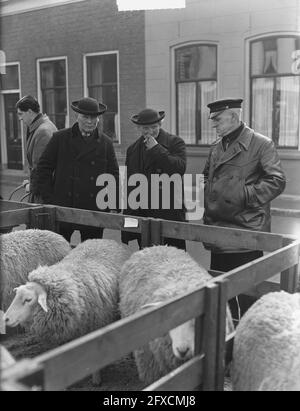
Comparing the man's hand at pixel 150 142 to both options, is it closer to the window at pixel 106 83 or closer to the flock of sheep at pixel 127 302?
the flock of sheep at pixel 127 302

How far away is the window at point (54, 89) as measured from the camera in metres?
14.2

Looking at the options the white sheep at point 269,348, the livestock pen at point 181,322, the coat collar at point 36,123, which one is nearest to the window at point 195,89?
the coat collar at point 36,123

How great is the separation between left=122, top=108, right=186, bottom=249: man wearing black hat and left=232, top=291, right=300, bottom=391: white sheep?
195 centimetres

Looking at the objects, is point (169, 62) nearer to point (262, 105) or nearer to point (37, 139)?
point (262, 105)

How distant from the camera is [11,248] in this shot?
4148 millimetres

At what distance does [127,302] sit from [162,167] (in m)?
1.74

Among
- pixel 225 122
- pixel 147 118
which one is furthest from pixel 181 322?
pixel 147 118

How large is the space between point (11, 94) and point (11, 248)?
12808 mm

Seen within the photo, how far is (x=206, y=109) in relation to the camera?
38.4 ft

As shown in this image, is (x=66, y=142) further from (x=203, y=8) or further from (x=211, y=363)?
(x=203, y=8)

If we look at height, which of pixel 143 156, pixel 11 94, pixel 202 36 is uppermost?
pixel 202 36

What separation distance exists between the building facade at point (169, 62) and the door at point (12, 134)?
459mm
